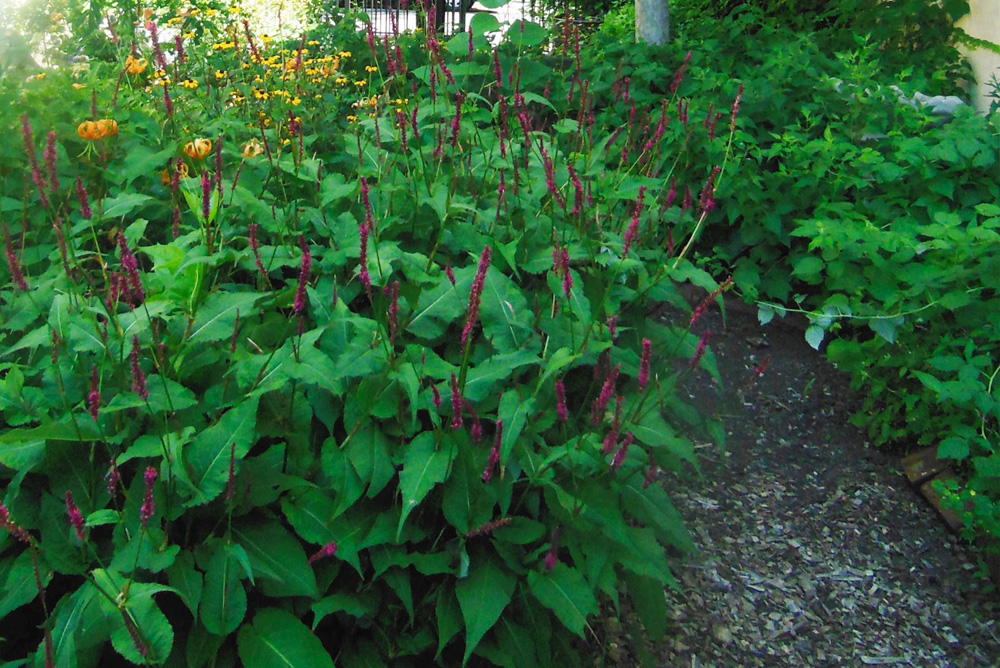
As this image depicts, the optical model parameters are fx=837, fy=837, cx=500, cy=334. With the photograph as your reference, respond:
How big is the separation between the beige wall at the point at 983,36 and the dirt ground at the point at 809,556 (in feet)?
8.77

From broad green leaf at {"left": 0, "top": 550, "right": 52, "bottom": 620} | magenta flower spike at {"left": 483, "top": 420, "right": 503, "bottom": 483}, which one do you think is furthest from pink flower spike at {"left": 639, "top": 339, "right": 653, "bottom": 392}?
broad green leaf at {"left": 0, "top": 550, "right": 52, "bottom": 620}

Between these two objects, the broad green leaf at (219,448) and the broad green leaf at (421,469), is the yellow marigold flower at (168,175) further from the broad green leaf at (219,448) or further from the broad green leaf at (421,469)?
the broad green leaf at (421,469)

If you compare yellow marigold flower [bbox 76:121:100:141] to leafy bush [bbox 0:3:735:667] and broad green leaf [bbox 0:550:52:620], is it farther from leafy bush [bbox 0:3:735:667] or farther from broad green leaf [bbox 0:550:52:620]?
broad green leaf [bbox 0:550:52:620]

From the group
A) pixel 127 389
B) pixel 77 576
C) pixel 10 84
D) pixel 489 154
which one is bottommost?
pixel 77 576

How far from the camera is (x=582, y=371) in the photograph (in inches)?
89.5

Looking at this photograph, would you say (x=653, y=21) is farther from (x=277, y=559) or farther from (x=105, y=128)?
(x=277, y=559)

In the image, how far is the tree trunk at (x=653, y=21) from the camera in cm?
623

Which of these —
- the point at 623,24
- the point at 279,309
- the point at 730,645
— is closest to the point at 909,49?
the point at 623,24

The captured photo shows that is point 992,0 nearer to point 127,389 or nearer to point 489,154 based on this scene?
point 489,154

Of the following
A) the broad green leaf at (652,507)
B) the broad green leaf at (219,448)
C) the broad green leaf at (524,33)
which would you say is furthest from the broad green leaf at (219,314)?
the broad green leaf at (524,33)

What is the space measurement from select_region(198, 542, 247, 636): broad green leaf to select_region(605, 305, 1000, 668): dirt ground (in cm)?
132

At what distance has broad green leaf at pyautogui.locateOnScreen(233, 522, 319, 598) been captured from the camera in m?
1.69

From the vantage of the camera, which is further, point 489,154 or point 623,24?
point 623,24

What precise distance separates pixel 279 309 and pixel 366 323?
41cm
